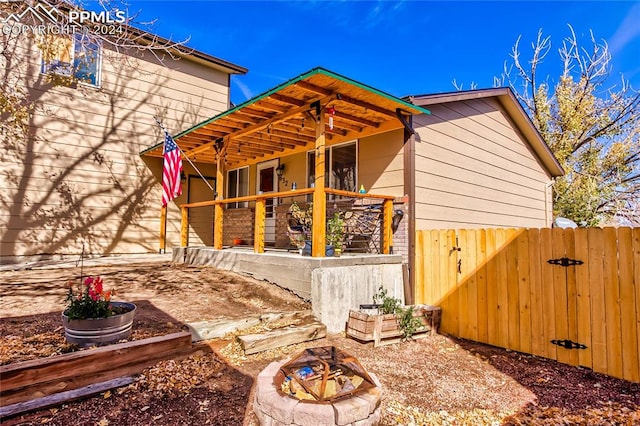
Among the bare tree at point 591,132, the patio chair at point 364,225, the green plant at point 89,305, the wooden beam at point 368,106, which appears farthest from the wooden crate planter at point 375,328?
the bare tree at point 591,132

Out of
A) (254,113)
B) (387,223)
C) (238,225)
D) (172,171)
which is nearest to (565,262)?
(387,223)

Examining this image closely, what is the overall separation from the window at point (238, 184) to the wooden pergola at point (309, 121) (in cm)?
189

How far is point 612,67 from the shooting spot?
15.5m

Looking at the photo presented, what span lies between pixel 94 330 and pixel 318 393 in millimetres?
2277

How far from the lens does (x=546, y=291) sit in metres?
4.74

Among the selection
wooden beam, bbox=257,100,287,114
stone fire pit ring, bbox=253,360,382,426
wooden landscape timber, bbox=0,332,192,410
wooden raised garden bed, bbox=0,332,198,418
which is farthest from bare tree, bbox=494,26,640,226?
wooden raised garden bed, bbox=0,332,198,418

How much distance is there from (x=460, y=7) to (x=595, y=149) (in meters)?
8.46

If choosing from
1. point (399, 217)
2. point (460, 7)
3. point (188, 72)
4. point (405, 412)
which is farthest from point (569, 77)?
point (405, 412)

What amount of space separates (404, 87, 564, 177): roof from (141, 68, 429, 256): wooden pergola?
67 cm

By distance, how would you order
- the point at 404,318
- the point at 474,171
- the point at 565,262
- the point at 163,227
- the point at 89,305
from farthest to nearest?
the point at 163,227 → the point at 474,171 → the point at 404,318 → the point at 565,262 → the point at 89,305

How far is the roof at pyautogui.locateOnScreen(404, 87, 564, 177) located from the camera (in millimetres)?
6809

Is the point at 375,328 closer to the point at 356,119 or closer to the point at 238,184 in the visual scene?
the point at 356,119

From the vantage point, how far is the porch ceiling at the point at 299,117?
536cm

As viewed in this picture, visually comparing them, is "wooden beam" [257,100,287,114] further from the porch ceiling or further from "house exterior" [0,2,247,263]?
"house exterior" [0,2,247,263]
